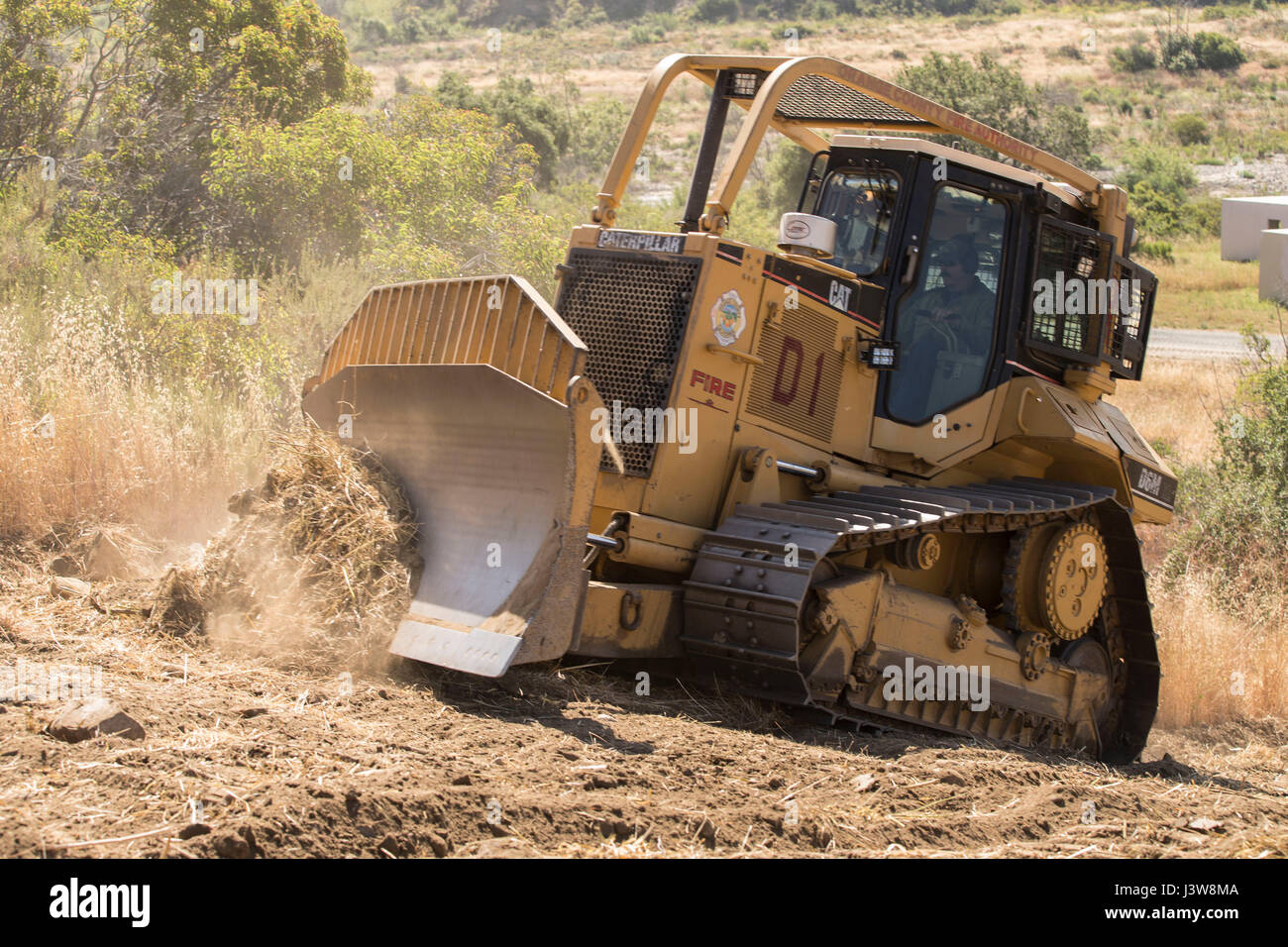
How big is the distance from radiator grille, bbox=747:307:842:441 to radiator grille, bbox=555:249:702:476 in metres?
0.52

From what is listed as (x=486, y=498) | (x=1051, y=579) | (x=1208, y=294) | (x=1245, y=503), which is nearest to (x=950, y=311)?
(x=1051, y=579)

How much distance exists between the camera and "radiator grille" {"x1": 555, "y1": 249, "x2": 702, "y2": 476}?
6309mm

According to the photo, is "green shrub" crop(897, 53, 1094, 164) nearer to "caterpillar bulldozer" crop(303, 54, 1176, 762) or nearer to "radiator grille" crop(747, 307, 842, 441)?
"caterpillar bulldozer" crop(303, 54, 1176, 762)

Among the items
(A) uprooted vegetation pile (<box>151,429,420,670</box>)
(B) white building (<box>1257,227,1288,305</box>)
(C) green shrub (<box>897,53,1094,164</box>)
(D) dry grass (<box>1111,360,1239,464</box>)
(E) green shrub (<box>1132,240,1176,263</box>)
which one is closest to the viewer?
(A) uprooted vegetation pile (<box>151,429,420,670</box>)

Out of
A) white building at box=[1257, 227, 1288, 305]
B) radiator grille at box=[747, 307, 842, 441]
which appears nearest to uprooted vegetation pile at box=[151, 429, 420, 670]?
radiator grille at box=[747, 307, 842, 441]

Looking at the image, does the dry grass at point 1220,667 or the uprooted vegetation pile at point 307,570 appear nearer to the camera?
the uprooted vegetation pile at point 307,570

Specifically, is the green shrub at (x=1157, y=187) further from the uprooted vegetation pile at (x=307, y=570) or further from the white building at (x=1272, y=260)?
the uprooted vegetation pile at (x=307, y=570)

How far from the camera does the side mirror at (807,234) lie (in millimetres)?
6520

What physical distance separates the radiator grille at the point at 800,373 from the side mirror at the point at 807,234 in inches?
13.3

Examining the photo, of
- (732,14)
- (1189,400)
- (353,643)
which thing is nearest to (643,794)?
(353,643)

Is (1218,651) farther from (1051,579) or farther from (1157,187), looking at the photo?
(1157,187)

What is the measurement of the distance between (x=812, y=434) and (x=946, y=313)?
50.9 inches

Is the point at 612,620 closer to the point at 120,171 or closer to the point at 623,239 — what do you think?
the point at 623,239

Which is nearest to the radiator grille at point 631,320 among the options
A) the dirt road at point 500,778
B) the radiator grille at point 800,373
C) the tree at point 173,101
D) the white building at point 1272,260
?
the radiator grille at point 800,373
